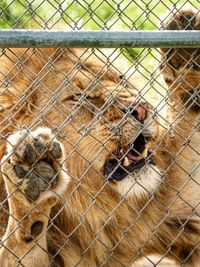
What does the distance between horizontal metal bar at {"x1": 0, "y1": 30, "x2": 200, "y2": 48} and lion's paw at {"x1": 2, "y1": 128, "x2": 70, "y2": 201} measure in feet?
1.62

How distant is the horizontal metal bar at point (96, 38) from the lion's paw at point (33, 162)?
49cm

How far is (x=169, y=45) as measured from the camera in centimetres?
305

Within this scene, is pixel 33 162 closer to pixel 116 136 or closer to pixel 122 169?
pixel 116 136

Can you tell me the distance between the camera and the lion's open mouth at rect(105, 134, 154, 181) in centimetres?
390

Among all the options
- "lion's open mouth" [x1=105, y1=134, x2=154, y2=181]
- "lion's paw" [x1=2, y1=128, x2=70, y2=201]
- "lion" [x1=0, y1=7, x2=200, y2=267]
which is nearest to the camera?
"lion's paw" [x1=2, y1=128, x2=70, y2=201]

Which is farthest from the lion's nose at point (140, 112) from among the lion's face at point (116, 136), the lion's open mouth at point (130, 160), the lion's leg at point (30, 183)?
the lion's leg at point (30, 183)

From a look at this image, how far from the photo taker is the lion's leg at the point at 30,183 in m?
3.05

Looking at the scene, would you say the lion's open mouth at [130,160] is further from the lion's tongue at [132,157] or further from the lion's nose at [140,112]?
the lion's nose at [140,112]

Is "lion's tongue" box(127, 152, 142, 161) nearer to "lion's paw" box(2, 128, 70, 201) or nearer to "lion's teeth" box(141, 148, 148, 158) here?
"lion's teeth" box(141, 148, 148, 158)

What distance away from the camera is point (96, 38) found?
2875 mm

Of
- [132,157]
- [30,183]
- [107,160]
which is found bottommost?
[30,183]

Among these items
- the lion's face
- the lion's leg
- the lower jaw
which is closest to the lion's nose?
the lion's face

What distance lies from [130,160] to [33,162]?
41.0 inches

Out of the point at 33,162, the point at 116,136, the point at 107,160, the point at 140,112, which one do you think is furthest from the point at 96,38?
the point at 107,160
